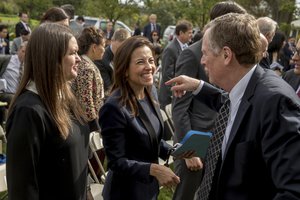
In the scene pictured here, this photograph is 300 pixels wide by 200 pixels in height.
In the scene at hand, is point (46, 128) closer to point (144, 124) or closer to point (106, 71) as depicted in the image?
point (144, 124)

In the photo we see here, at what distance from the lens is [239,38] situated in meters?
1.77

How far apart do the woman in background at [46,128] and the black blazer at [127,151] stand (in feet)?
0.95

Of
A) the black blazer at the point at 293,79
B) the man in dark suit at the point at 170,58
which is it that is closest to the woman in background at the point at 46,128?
the black blazer at the point at 293,79

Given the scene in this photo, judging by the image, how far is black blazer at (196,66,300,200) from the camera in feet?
4.82

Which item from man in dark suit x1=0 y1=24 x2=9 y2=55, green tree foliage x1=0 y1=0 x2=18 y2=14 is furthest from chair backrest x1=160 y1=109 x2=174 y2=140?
green tree foliage x1=0 y1=0 x2=18 y2=14

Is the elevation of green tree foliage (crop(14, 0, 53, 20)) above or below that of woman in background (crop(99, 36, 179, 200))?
below

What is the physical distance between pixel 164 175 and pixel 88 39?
2.46 metres

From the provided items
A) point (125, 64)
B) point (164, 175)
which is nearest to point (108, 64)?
point (125, 64)

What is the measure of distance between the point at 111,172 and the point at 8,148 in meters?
0.88

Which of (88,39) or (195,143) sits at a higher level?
(88,39)

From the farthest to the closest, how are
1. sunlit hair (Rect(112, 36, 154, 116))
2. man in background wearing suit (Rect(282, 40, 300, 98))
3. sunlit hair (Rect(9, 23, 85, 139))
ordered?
man in background wearing suit (Rect(282, 40, 300, 98))
sunlit hair (Rect(112, 36, 154, 116))
sunlit hair (Rect(9, 23, 85, 139))

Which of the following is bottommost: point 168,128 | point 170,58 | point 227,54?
point 168,128

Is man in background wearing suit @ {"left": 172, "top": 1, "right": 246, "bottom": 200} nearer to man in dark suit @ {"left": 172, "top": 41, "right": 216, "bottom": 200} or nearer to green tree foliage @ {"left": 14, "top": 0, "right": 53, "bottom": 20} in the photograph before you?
man in dark suit @ {"left": 172, "top": 41, "right": 216, "bottom": 200}

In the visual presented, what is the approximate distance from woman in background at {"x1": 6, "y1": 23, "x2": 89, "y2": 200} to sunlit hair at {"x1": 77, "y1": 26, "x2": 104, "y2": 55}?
7.25 feet
